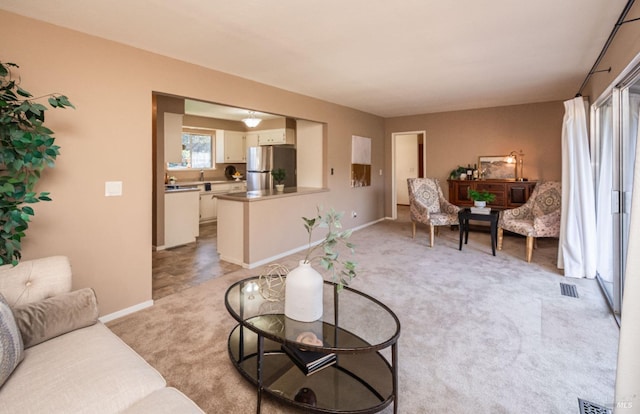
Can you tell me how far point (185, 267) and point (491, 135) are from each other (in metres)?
5.93

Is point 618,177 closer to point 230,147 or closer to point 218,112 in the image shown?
point 218,112

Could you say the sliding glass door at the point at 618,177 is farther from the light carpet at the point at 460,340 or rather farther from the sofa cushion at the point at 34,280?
the sofa cushion at the point at 34,280

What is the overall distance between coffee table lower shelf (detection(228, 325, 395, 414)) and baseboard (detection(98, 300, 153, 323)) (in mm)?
1375

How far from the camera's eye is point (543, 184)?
4.87 meters

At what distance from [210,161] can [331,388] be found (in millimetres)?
7041

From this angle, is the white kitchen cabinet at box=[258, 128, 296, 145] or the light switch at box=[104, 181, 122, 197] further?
the white kitchen cabinet at box=[258, 128, 296, 145]

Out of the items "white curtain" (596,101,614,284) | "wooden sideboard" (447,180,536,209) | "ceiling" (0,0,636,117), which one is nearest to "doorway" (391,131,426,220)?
"wooden sideboard" (447,180,536,209)

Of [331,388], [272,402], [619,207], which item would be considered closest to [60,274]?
[272,402]

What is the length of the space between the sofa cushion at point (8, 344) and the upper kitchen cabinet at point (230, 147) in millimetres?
6575

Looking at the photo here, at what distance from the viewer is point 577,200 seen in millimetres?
3658

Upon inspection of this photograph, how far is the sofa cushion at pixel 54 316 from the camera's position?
1.54 meters

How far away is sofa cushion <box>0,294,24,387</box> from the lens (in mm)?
1266

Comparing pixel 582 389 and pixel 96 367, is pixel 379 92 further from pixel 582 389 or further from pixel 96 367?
pixel 96 367

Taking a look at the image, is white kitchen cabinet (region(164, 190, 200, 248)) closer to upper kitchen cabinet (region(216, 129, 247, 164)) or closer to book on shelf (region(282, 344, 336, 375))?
upper kitchen cabinet (region(216, 129, 247, 164))
